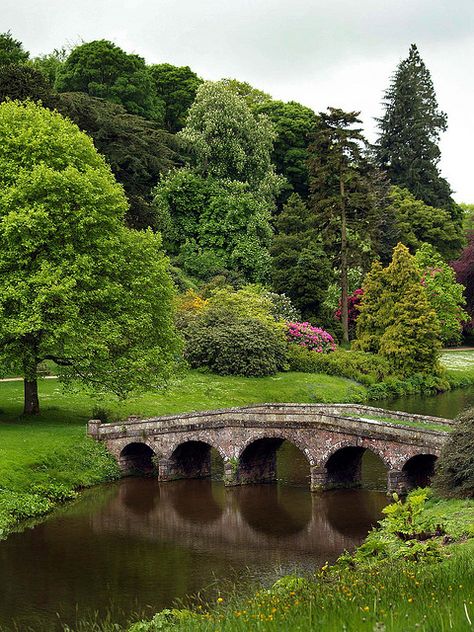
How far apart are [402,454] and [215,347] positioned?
29347 millimetres

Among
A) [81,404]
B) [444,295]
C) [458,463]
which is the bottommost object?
[458,463]

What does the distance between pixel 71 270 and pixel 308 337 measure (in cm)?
3309

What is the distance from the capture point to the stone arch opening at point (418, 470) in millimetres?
38281

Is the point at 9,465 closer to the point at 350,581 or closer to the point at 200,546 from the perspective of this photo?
the point at 200,546

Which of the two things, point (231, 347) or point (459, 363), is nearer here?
point (231, 347)

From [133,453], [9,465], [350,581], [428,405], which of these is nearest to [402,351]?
[428,405]

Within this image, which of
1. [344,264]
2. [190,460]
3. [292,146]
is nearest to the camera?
[190,460]

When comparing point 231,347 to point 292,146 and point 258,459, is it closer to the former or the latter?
point 258,459

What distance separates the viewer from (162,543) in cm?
3431

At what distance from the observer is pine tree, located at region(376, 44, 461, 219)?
375 ft

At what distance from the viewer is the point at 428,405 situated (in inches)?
2552

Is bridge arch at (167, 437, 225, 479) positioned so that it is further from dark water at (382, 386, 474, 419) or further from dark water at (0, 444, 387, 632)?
dark water at (382, 386, 474, 419)

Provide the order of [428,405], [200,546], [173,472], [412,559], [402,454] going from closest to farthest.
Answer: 1. [412,559]
2. [200,546]
3. [402,454]
4. [173,472]
5. [428,405]

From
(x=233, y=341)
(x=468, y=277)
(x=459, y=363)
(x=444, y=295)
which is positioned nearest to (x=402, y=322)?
(x=459, y=363)
